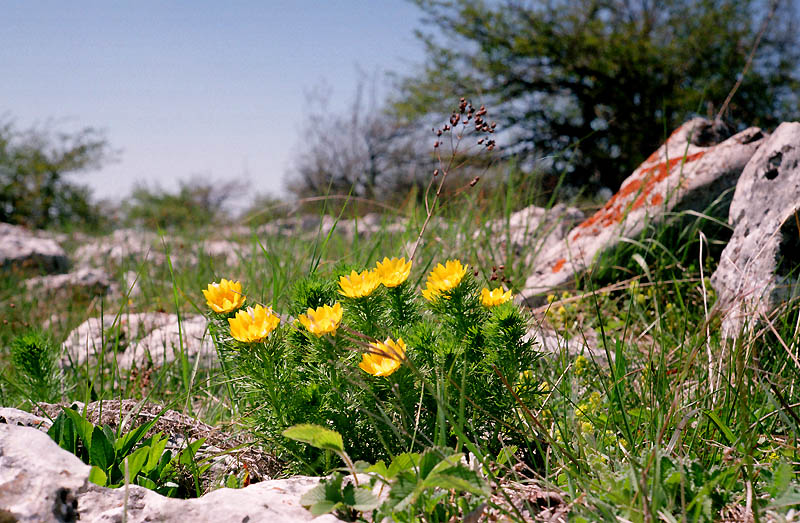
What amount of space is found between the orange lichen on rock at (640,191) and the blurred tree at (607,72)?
8857 millimetres

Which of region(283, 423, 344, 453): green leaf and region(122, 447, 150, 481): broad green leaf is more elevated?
region(283, 423, 344, 453): green leaf

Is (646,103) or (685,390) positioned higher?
(646,103)

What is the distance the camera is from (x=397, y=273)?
1631 millimetres

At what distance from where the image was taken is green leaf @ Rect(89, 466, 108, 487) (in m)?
1.38

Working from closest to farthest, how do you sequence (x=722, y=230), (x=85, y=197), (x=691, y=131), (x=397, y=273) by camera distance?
(x=397, y=273) → (x=722, y=230) → (x=691, y=131) → (x=85, y=197)

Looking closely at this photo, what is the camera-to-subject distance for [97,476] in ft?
4.55

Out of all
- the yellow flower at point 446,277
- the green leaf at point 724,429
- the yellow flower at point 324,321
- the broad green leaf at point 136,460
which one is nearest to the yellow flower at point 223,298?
the yellow flower at point 324,321

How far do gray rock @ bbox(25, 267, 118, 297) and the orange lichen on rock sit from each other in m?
4.22

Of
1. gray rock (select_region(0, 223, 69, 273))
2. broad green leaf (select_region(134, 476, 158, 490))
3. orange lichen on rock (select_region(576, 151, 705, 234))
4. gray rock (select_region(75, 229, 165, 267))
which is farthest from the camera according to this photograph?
gray rock (select_region(75, 229, 165, 267))

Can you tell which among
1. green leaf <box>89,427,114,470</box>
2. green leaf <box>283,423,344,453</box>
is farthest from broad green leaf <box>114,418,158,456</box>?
green leaf <box>283,423,344,453</box>

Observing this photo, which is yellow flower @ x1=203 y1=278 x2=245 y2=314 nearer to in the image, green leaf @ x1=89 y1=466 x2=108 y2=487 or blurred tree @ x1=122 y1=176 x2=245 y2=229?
green leaf @ x1=89 y1=466 x2=108 y2=487

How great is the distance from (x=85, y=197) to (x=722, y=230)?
14.2 metres

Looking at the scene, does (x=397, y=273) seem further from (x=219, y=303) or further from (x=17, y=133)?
(x=17, y=133)

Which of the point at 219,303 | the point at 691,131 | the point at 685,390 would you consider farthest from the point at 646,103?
the point at 219,303
